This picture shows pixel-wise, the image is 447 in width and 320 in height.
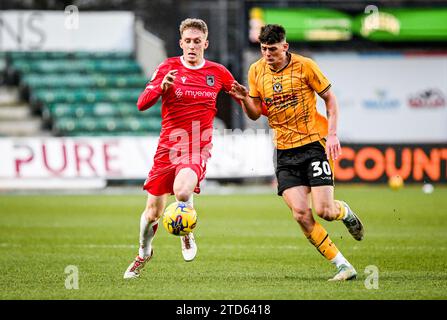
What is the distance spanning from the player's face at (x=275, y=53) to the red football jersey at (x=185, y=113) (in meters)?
0.65

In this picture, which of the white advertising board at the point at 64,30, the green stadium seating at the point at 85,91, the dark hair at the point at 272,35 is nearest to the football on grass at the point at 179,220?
the dark hair at the point at 272,35

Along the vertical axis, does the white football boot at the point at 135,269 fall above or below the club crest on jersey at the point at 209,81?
below

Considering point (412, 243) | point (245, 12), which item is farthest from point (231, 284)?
point (245, 12)

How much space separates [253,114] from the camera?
31.2 ft

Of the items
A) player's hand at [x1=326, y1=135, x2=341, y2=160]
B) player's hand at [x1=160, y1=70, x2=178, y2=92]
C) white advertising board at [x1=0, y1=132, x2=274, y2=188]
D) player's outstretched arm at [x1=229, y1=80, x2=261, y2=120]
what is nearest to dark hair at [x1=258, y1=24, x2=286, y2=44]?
player's outstretched arm at [x1=229, y1=80, x2=261, y2=120]

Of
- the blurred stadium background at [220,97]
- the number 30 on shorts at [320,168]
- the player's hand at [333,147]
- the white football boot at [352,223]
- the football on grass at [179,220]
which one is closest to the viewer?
the football on grass at [179,220]

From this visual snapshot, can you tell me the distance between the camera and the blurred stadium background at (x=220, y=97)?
2328 centimetres

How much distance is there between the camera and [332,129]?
9.11 metres

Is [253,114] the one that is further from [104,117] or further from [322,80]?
[104,117]

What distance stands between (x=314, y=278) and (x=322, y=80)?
6.03ft

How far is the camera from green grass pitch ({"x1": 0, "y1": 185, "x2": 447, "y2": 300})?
8352 mm

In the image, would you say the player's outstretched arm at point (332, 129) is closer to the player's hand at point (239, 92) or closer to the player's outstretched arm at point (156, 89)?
the player's hand at point (239, 92)

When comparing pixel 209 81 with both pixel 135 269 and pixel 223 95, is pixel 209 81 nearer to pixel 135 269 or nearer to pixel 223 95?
pixel 135 269

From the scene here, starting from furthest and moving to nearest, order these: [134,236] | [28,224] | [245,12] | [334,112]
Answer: [245,12] < [28,224] < [134,236] < [334,112]
